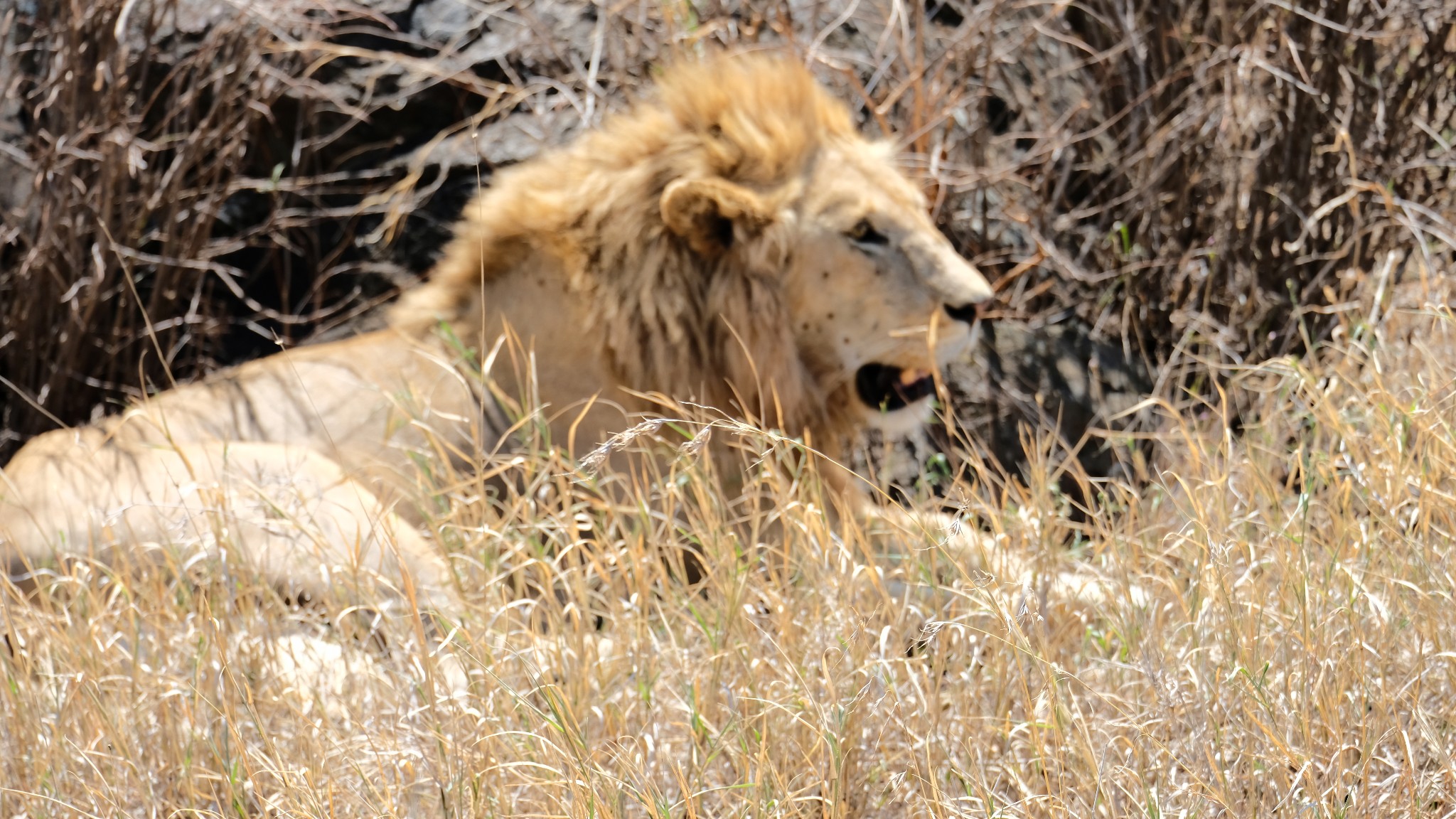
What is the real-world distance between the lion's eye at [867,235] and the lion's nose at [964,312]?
0.71 feet

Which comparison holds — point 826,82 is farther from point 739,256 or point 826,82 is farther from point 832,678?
point 832,678

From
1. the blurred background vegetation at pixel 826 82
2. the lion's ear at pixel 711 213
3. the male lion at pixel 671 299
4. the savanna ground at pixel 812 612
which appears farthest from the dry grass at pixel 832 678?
the blurred background vegetation at pixel 826 82

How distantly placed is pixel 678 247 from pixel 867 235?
0.44 meters

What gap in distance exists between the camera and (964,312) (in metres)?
3.47

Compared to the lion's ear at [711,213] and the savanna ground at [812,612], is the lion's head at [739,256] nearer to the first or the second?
the lion's ear at [711,213]

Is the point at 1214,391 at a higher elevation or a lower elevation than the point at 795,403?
lower

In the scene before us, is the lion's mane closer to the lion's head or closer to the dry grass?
the lion's head

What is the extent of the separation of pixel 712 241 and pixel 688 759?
1.53m

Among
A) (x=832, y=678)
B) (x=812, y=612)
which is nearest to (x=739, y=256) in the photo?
(x=812, y=612)

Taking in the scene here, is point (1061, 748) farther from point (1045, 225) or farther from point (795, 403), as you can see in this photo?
point (1045, 225)

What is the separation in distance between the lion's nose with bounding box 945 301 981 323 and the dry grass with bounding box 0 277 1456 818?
0.78 meters

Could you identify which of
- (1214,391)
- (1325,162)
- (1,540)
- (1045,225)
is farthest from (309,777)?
(1325,162)

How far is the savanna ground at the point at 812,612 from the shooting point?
199 centimetres

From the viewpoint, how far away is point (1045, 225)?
476 cm
